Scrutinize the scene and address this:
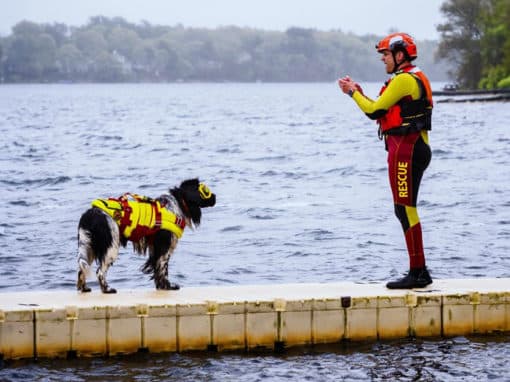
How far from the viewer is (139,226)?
10422 millimetres

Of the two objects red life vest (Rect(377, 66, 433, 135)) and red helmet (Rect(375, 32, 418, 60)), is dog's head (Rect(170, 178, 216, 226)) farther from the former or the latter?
red helmet (Rect(375, 32, 418, 60))

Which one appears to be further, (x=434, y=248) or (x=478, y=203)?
(x=478, y=203)

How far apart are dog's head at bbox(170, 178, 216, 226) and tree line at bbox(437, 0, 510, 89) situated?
105m

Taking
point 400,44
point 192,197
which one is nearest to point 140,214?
point 192,197

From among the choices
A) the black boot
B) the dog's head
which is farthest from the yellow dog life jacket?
the black boot

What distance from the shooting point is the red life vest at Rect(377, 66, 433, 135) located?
10344mm

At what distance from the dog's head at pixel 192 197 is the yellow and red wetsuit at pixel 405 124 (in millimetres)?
1816

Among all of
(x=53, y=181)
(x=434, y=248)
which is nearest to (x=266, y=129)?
(x=53, y=181)

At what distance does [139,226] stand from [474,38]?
112638 millimetres

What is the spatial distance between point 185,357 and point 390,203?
48.2ft

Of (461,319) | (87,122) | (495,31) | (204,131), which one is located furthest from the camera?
(495,31)

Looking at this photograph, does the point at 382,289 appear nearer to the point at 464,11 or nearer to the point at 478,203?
the point at 478,203

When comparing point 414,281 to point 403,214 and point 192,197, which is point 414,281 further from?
point 192,197

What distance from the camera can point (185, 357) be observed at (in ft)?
32.6
